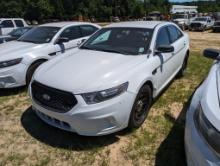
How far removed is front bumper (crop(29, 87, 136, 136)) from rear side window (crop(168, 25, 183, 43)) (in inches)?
97.7

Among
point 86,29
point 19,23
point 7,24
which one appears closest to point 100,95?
point 86,29

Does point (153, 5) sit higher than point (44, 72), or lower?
lower

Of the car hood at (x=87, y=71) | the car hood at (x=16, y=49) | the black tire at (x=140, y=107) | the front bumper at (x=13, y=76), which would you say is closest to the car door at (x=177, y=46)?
the black tire at (x=140, y=107)

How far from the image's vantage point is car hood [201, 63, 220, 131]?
2.27m

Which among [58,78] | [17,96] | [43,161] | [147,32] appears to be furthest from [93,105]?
[17,96]

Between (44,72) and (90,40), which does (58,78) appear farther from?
(90,40)

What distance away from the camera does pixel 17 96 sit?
583 cm

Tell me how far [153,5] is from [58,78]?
92897 millimetres

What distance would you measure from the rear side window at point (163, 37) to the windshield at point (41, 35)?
9.06 ft

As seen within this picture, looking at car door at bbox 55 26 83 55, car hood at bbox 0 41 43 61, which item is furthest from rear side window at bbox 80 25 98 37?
car hood at bbox 0 41 43 61

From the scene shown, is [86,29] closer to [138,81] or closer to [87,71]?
[87,71]

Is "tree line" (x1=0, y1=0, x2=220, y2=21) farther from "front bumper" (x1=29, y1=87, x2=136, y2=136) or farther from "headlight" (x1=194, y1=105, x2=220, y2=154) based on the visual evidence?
"headlight" (x1=194, y1=105, x2=220, y2=154)

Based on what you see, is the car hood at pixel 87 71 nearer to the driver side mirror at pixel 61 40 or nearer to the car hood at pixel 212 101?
the car hood at pixel 212 101

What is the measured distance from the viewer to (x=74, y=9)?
66812 millimetres
